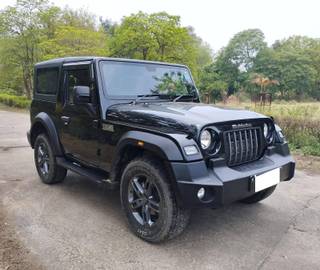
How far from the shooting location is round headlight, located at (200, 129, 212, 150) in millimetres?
2764

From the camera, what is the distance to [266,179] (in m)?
3.03

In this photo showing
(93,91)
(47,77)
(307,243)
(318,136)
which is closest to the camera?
(307,243)

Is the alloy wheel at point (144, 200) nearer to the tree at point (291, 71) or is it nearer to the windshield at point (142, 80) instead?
the windshield at point (142, 80)

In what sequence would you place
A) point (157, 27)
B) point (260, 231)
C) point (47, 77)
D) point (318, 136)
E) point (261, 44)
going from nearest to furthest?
point (260, 231) → point (47, 77) → point (318, 136) → point (157, 27) → point (261, 44)

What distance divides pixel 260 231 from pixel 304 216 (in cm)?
76

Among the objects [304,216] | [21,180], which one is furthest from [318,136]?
[21,180]

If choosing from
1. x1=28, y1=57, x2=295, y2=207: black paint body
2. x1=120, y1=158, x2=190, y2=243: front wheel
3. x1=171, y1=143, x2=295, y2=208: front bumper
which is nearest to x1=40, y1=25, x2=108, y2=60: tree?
x1=28, y1=57, x2=295, y2=207: black paint body

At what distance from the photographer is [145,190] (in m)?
3.05

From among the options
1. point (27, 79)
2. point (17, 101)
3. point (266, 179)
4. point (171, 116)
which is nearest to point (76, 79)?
point (171, 116)

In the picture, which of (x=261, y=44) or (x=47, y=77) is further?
(x=261, y=44)

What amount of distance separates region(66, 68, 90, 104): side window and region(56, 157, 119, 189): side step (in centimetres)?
84

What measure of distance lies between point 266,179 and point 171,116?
1.10 metres

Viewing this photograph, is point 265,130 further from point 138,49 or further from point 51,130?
point 138,49

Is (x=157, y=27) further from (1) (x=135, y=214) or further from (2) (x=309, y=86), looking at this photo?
(2) (x=309, y=86)
